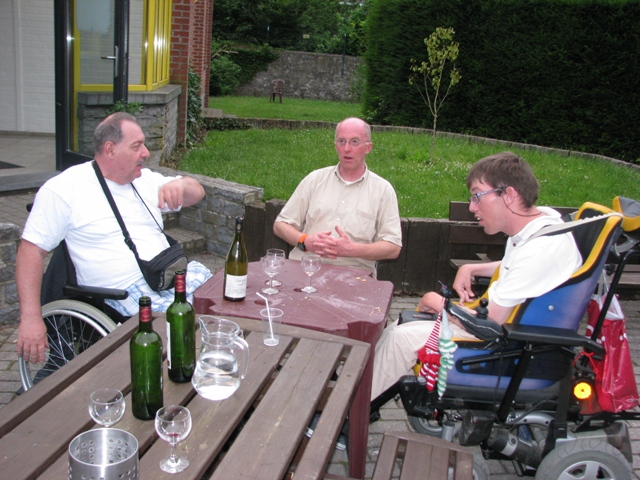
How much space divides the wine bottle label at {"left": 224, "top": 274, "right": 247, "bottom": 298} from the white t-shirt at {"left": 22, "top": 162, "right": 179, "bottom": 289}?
0.62m

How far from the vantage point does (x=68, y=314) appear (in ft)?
8.86

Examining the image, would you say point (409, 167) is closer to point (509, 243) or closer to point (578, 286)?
point (509, 243)

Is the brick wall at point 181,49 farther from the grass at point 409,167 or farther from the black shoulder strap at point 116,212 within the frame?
the black shoulder strap at point 116,212

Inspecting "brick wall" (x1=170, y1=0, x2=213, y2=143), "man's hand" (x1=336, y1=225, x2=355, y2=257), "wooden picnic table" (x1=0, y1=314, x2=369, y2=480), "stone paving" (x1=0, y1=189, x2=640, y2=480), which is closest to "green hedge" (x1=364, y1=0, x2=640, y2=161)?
"brick wall" (x1=170, y1=0, x2=213, y2=143)

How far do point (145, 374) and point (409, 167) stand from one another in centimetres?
667

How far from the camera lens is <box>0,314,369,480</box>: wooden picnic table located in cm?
157

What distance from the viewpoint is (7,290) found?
156 inches

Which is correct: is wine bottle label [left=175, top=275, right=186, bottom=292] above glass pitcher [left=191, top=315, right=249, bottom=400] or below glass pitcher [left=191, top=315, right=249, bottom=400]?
above

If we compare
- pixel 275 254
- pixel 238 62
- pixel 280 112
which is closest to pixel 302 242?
pixel 275 254

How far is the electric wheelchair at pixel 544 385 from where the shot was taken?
2361mm

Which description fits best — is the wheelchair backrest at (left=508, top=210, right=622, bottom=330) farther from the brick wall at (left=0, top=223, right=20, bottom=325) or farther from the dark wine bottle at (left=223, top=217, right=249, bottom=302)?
the brick wall at (left=0, top=223, right=20, bottom=325)

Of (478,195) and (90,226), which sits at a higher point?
(478,195)

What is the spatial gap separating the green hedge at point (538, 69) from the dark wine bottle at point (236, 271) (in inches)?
388

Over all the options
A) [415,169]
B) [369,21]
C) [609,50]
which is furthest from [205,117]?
[609,50]
